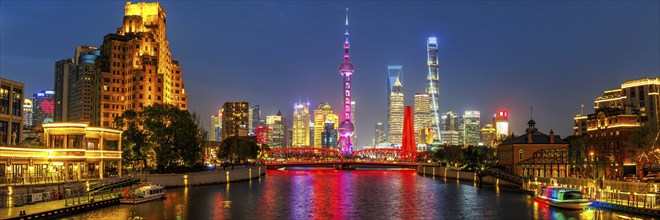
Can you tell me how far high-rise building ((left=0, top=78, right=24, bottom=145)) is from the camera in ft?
286

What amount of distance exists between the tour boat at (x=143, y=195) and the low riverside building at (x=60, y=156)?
26.7ft

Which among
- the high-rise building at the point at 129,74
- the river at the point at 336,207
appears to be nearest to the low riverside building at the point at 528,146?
the river at the point at 336,207

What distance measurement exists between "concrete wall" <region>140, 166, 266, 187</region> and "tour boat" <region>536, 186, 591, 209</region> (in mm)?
60221

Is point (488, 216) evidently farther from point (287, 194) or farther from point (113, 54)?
point (113, 54)

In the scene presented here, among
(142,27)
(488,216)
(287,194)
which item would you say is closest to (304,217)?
(488,216)

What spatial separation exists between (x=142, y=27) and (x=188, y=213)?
126909 millimetres

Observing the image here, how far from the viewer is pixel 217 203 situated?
81.3 meters

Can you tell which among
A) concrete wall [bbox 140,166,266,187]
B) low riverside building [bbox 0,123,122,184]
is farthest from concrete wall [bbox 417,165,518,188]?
low riverside building [bbox 0,123,122,184]

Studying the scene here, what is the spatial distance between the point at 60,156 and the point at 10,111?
65.3 ft

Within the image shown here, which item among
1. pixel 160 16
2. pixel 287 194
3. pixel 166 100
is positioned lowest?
pixel 287 194

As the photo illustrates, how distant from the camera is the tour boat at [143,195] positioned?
74119 mm

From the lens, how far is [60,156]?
75500 mm

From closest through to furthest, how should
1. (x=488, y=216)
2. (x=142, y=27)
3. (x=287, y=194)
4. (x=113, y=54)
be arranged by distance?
(x=488, y=216) < (x=287, y=194) < (x=113, y=54) < (x=142, y=27)

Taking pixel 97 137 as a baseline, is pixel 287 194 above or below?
below
